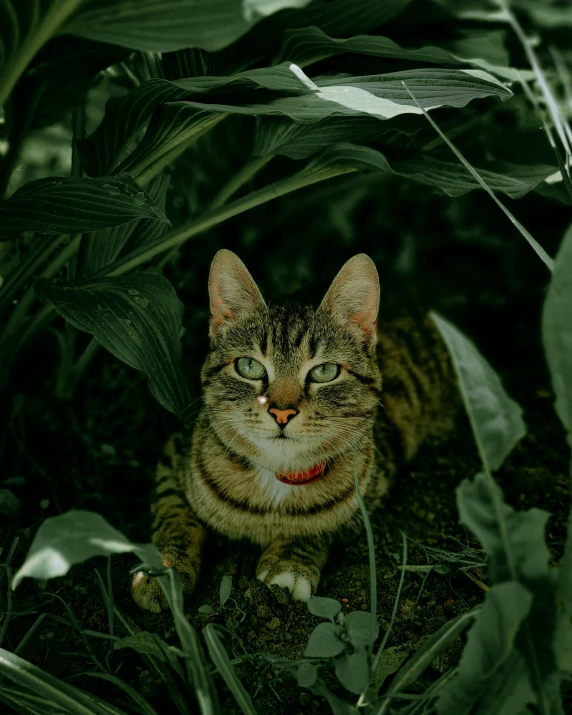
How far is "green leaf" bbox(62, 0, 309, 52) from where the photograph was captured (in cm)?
130

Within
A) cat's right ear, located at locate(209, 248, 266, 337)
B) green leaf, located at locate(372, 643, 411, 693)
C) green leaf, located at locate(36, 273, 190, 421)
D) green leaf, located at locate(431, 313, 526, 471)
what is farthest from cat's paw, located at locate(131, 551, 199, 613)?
green leaf, located at locate(431, 313, 526, 471)

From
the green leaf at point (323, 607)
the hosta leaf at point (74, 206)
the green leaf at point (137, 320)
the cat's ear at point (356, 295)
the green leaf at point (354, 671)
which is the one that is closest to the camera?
the green leaf at point (354, 671)

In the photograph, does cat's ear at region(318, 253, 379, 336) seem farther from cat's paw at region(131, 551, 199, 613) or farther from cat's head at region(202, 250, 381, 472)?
cat's paw at region(131, 551, 199, 613)

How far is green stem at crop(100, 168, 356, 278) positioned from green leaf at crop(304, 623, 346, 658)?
1126 millimetres

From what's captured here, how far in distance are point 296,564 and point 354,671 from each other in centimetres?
49

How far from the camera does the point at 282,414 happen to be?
162 centimetres

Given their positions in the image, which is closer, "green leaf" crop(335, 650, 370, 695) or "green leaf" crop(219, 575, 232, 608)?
"green leaf" crop(335, 650, 370, 695)

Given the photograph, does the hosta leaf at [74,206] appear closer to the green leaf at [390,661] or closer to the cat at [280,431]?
the cat at [280,431]

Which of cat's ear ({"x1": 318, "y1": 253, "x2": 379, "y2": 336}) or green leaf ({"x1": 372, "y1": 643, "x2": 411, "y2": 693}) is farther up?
cat's ear ({"x1": 318, "y1": 253, "x2": 379, "y2": 336})

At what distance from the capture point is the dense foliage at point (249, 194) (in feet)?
3.58

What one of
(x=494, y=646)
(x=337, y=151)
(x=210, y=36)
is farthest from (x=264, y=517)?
(x=210, y=36)

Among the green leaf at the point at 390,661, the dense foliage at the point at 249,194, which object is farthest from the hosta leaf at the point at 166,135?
the green leaf at the point at 390,661

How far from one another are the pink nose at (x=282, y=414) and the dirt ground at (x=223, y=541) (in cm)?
45

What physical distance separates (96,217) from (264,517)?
0.94m
